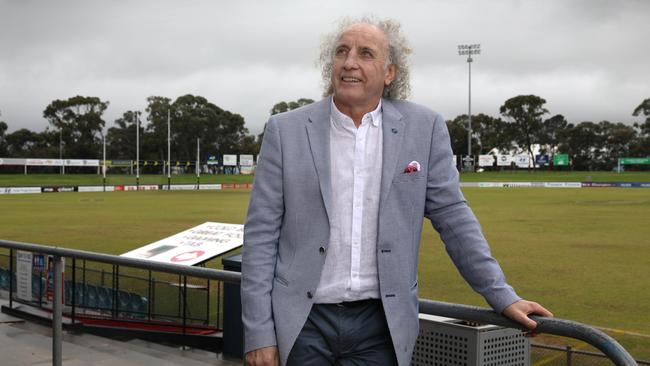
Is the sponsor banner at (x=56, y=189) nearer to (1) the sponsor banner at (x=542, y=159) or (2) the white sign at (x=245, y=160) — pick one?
(2) the white sign at (x=245, y=160)

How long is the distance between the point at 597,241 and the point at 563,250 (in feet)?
9.39

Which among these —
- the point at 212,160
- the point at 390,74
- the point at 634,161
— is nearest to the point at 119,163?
the point at 212,160

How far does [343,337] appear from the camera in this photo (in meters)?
2.53

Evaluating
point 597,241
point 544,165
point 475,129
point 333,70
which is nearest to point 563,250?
point 597,241

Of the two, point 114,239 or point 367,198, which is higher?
point 367,198

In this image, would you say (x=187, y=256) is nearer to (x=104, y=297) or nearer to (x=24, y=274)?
(x=104, y=297)

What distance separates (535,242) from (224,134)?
94.1 m

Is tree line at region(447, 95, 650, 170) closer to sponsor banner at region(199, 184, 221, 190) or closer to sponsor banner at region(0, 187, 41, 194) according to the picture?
sponsor banner at region(199, 184, 221, 190)

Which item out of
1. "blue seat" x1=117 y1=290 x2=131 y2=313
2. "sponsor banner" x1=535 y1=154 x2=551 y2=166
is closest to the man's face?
"blue seat" x1=117 y1=290 x2=131 y2=313

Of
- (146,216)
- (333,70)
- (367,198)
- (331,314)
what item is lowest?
(146,216)

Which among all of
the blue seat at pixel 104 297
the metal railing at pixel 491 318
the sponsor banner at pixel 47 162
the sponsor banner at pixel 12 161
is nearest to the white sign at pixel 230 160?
the sponsor banner at pixel 47 162

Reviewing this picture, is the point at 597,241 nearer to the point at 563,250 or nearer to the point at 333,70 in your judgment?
the point at 563,250

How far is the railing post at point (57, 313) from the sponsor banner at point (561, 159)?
104 metres

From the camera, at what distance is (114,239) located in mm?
22656
